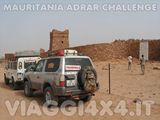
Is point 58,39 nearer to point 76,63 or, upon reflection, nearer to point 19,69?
point 19,69

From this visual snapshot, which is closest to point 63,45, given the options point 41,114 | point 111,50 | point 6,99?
point 111,50

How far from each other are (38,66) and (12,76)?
6.01 metres

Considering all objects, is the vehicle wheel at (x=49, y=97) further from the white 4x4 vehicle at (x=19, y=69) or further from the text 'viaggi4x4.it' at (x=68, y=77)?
the white 4x4 vehicle at (x=19, y=69)

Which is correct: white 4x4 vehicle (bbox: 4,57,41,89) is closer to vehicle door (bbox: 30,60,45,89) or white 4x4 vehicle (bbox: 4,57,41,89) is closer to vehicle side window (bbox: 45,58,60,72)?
vehicle door (bbox: 30,60,45,89)

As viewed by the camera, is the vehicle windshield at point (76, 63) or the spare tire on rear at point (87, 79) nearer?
the spare tire on rear at point (87, 79)

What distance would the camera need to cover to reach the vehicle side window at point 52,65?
11.4 metres

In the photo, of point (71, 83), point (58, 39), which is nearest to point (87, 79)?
point (71, 83)

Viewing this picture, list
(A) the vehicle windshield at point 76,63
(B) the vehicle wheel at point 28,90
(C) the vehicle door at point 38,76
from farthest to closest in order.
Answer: (B) the vehicle wheel at point 28,90, (C) the vehicle door at point 38,76, (A) the vehicle windshield at point 76,63

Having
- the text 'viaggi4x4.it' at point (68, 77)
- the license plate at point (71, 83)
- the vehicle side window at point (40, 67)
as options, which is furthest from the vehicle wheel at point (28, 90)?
the license plate at point (71, 83)

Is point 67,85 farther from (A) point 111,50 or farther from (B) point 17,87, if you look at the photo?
(A) point 111,50

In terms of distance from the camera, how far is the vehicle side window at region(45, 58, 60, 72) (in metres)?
11.4

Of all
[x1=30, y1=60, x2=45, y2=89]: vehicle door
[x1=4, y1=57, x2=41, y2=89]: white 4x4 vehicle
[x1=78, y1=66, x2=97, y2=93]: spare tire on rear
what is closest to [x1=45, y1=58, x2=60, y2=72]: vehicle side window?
[x1=30, y1=60, x2=45, y2=89]: vehicle door

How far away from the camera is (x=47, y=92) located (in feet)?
38.3

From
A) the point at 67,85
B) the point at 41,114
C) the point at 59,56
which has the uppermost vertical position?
the point at 59,56
